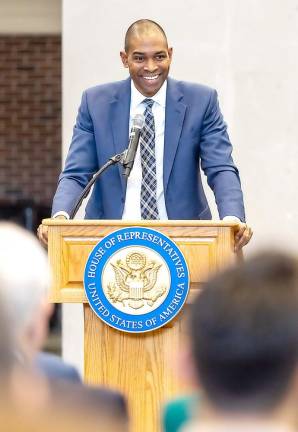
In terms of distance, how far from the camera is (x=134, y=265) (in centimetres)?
404

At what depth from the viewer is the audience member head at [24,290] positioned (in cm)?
174

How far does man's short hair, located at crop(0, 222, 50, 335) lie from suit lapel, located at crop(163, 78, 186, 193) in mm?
2850

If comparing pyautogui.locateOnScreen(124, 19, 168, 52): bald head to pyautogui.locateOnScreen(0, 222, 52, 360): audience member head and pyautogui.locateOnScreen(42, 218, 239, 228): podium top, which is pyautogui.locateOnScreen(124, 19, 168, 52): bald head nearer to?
pyautogui.locateOnScreen(42, 218, 239, 228): podium top

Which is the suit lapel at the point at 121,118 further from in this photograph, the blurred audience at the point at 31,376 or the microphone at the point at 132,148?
the blurred audience at the point at 31,376

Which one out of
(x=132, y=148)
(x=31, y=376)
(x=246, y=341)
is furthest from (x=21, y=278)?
(x=132, y=148)

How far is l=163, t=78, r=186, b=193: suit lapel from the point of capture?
15.5 feet

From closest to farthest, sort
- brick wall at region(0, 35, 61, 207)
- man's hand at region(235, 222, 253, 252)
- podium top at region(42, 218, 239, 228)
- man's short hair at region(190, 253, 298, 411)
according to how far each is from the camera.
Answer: man's short hair at region(190, 253, 298, 411), podium top at region(42, 218, 239, 228), man's hand at region(235, 222, 253, 252), brick wall at region(0, 35, 61, 207)

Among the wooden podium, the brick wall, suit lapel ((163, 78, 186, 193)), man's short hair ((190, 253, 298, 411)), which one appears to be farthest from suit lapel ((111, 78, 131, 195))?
the brick wall

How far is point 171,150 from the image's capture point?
473 centimetres

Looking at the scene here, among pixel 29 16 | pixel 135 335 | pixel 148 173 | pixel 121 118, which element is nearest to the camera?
pixel 135 335

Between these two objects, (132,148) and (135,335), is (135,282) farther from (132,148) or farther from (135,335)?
(132,148)

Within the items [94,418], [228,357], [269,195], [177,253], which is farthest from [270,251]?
[269,195]

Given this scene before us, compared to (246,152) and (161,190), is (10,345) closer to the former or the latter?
(161,190)

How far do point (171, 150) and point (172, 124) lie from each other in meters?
0.10
